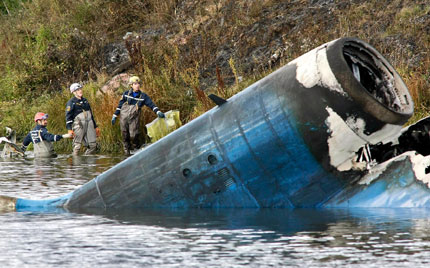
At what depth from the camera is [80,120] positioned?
65.5ft

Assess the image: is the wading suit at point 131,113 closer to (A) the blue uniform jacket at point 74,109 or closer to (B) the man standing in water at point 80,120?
(B) the man standing in water at point 80,120

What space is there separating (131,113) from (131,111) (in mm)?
47

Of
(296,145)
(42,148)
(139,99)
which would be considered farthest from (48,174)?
(296,145)

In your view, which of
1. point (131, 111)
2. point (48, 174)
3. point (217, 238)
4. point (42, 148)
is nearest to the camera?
point (217, 238)

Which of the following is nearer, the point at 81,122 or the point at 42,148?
the point at 42,148

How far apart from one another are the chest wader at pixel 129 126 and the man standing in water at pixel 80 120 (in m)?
0.79

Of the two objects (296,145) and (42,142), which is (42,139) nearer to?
(42,142)

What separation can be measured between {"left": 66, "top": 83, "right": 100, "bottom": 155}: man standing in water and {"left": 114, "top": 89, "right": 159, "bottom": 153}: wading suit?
686 mm

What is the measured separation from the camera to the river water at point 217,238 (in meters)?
8.15

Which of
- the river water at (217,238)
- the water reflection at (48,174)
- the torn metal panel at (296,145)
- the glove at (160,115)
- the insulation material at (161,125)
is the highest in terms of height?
the glove at (160,115)

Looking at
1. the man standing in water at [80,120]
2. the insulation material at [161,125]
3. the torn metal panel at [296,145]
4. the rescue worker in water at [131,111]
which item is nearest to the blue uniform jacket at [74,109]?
the man standing in water at [80,120]

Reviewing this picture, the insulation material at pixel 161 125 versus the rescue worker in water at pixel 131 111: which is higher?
the rescue worker in water at pixel 131 111

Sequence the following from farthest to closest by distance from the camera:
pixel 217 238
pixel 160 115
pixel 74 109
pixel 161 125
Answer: pixel 74 109 → pixel 161 125 → pixel 160 115 → pixel 217 238

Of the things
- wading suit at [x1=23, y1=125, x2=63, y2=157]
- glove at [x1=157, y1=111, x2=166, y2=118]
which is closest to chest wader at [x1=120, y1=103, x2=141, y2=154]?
glove at [x1=157, y1=111, x2=166, y2=118]
